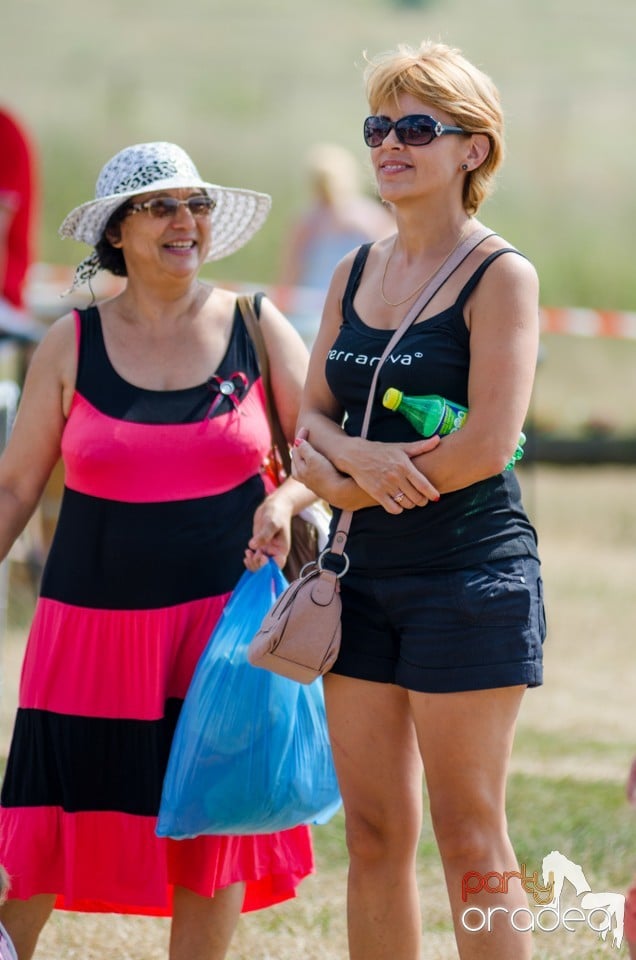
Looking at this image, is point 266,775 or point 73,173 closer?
point 266,775

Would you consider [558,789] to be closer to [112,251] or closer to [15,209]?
[112,251]

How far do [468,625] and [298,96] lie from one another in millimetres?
29356

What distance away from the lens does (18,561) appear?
7.57 meters

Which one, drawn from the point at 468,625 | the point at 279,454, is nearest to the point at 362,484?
the point at 468,625

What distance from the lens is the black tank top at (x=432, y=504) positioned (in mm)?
2742

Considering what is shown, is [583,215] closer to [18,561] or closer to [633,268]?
[633,268]

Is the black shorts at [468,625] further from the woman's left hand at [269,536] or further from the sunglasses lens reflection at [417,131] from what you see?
the sunglasses lens reflection at [417,131]

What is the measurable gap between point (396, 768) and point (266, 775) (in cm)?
35

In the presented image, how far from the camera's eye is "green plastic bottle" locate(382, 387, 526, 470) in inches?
108

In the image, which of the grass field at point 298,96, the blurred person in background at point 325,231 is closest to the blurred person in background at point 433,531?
the blurred person in background at point 325,231

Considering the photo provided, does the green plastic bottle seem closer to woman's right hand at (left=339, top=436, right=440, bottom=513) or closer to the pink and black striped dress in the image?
woman's right hand at (left=339, top=436, right=440, bottom=513)

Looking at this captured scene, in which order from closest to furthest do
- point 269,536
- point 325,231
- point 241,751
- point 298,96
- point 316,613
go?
1. point 316,613
2. point 241,751
3. point 269,536
4. point 325,231
5. point 298,96

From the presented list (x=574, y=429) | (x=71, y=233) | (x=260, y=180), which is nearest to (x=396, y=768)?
(x=71, y=233)

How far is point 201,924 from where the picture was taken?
10.9 feet
